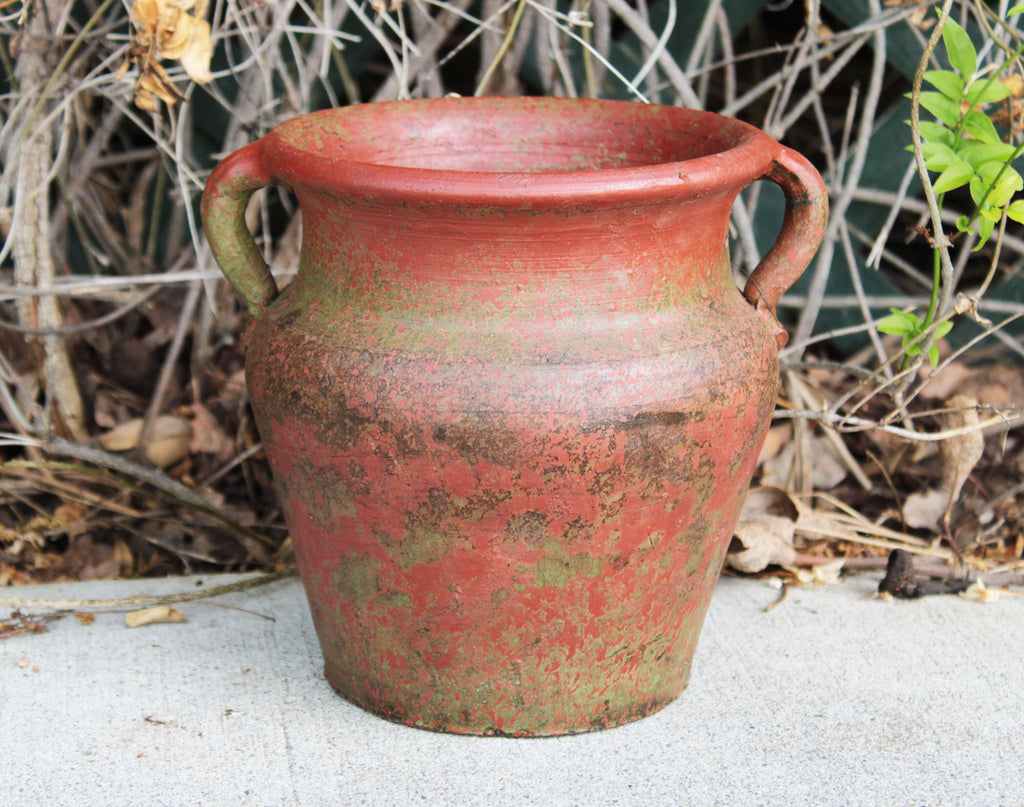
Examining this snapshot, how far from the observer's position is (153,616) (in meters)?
1.83

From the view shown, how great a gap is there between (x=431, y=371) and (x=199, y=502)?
882 millimetres

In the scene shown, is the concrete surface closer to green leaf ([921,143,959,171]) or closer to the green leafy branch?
the green leafy branch

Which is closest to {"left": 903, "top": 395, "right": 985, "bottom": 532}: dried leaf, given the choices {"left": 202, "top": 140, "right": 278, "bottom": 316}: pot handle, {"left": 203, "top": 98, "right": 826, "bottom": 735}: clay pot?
{"left": 203, "top": 98, "right": 826, "bottom": 735}: clay pot

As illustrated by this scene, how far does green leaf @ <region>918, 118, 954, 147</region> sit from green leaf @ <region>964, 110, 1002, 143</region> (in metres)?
→ 0.03

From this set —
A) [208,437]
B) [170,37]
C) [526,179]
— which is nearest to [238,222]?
[170,37]

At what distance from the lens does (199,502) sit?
2.03 meters

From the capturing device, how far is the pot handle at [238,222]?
148 cm

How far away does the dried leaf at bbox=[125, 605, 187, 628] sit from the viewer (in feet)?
5.96

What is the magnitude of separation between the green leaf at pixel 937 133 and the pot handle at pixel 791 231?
22cm

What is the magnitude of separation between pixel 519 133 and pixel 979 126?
711mm

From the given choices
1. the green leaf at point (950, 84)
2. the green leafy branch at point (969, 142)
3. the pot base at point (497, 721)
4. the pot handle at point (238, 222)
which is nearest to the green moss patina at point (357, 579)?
the pot base at point (497, 721)

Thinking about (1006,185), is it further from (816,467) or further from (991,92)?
(816,467)

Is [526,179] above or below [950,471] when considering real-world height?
above

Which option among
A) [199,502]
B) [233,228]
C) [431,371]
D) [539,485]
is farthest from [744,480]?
[199,502]
